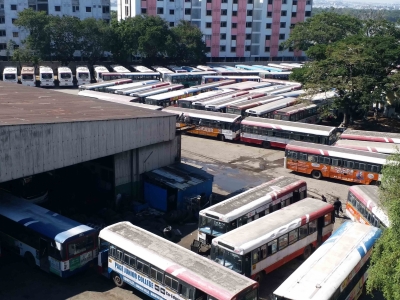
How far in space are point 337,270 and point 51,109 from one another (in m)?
13.3

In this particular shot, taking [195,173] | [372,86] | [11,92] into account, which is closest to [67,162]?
[195,173]

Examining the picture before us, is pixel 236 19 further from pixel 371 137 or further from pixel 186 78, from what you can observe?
pixel 371 137

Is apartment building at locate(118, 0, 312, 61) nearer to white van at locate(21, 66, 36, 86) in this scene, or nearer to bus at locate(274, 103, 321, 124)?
white van at locate(21, 66, 36, 86)

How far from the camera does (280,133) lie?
99.1 feet

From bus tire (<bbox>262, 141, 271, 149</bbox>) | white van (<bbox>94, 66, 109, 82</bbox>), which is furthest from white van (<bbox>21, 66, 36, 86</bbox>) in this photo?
bus tire (<bbox>262, 141, 271, 149</bbox>)

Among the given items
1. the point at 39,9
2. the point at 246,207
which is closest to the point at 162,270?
the point at 246,207

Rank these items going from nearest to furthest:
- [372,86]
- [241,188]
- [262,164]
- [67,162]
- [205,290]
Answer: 1. [205,290]
2. [67,162]
3. [241,188]
4. [262,164]
5. [372,86]

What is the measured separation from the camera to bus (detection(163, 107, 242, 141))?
105 feet

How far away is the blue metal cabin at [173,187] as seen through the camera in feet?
65.2

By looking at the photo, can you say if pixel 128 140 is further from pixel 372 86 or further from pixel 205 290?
pixel 372 86

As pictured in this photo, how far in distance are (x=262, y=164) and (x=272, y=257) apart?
13307mm

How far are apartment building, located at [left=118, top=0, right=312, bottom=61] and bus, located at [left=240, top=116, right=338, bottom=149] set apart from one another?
40055mm

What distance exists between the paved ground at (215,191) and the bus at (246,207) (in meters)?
1.53

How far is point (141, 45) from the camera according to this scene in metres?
57.2
